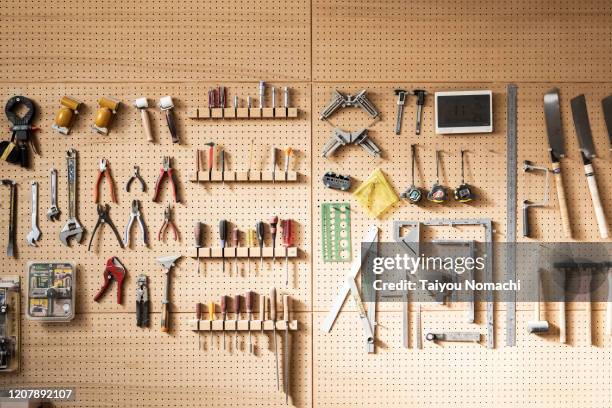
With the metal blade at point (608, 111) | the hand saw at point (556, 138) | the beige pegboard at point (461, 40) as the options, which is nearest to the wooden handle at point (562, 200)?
the hand saw at point (556, 138)

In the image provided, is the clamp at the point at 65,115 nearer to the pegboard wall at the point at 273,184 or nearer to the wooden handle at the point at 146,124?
the pegboard wall at the point at 273,184

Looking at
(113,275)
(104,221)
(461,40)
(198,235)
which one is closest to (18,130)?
(104,221)

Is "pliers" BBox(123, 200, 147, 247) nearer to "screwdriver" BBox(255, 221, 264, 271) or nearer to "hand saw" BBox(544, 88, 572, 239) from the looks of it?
"screwdriver" BBox(255, 221, 264, 271)

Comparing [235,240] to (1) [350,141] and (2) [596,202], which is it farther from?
(2) [596,202]

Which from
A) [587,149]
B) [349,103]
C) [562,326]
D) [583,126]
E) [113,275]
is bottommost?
[562,326]

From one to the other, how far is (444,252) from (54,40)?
2.24 metres

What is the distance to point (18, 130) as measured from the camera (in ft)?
9.29

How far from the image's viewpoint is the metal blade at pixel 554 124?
9.42 ft

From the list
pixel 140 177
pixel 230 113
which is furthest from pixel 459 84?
pixel 140 177

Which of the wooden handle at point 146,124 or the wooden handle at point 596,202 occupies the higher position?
the wooden handle at point 146,124

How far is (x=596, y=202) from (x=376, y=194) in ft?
3.60

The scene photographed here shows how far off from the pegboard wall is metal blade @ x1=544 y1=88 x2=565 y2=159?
6cm

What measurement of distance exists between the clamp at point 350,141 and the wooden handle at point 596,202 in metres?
1.06

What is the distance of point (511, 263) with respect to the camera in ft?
9.46
